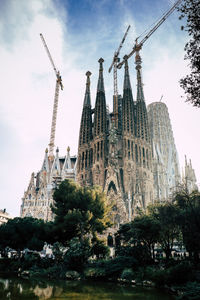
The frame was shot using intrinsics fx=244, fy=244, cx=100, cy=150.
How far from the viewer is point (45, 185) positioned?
3039 inches

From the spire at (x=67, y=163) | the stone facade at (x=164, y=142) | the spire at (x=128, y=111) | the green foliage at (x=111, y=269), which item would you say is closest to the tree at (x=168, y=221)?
the green foliage at (x=111, y=269)

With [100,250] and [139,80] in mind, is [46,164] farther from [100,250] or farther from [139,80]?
[100,250]

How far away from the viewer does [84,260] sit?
2156 cm

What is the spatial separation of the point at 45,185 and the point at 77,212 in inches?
2164

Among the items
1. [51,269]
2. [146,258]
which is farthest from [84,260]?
[146,258]

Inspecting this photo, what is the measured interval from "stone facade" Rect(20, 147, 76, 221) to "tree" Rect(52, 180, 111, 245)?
40.9 m

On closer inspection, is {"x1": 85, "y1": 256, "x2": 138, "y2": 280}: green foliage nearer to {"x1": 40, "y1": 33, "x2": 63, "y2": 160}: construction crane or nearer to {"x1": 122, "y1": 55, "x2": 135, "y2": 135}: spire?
{"x1": 122, "y1": 55, "x2": 135, "y2": 135}: spire

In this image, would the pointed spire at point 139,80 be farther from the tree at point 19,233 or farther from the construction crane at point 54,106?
the tree at point 19,233

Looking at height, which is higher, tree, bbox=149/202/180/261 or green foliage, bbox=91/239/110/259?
tree, bbox=149/202/180/261

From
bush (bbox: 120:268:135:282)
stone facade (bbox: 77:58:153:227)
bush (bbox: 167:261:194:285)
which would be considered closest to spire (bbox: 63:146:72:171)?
stone facade (bbox: 77:58:153:227)

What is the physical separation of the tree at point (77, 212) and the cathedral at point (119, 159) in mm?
18726

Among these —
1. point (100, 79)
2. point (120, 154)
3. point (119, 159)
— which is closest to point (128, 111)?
point (120, 154)

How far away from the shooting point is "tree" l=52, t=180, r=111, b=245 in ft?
81.7

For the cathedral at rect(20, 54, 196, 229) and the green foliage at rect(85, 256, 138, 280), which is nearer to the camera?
the green foliage at rect(85, 256, 138, 280)
